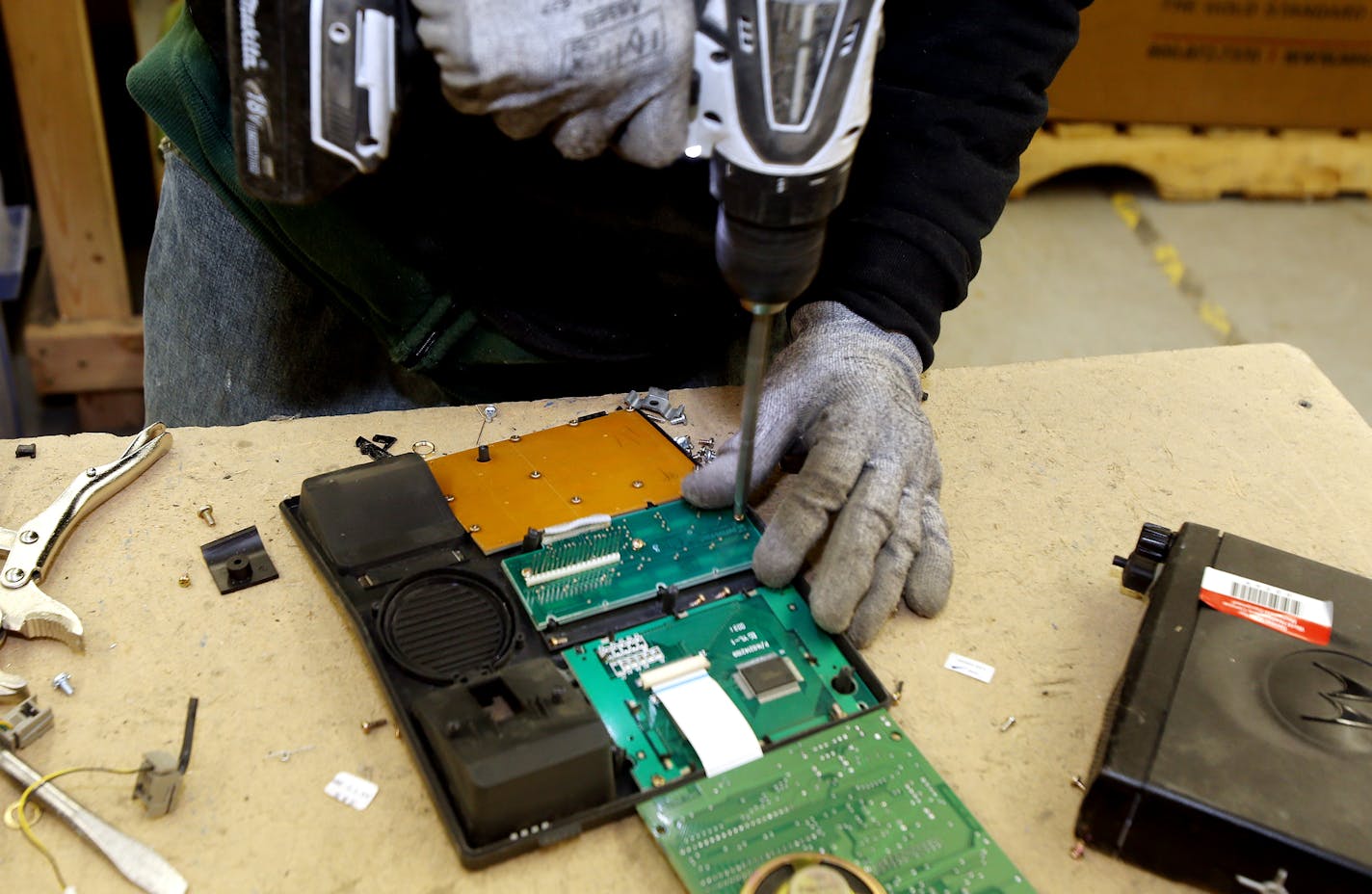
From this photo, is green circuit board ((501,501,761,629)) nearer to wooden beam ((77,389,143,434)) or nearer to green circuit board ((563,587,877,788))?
green circuit board ((563,587,877,788))

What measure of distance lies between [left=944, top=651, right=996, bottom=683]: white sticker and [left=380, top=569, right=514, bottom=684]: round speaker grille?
1.34ft

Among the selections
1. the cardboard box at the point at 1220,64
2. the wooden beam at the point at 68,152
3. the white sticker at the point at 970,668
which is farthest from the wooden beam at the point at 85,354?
the cardboard box at the point at 1220,64

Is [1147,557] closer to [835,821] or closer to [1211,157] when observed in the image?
[835,821]

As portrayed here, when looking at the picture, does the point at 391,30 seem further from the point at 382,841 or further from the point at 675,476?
the point at 382,841

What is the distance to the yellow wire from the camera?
831 millimetres

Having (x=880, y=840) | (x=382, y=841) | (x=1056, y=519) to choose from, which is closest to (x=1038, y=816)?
(x=880, y=840)

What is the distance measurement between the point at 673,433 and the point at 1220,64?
262cm

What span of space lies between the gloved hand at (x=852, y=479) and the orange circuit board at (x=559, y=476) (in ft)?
0.23

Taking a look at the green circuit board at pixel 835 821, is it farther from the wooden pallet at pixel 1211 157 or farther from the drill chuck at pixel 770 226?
the wooden pallet at pixel 1211 157

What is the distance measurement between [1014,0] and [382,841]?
3.60ft

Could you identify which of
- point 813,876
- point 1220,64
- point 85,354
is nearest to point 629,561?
point 813,876

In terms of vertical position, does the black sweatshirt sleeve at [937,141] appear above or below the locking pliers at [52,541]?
above

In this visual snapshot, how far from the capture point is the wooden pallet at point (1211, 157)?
10.9 feet

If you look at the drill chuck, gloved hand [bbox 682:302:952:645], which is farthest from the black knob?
the drill chuck
